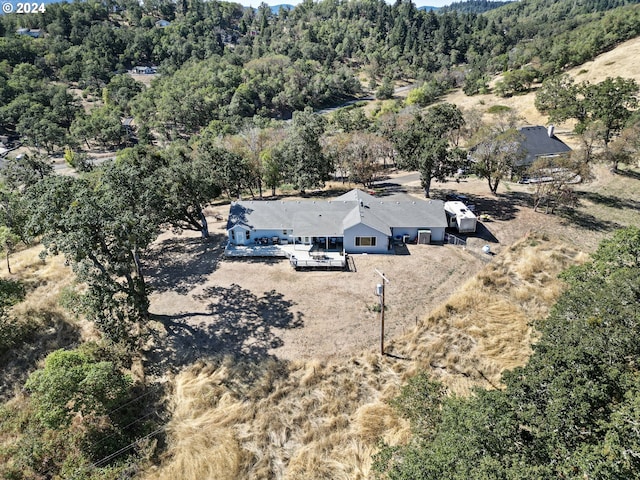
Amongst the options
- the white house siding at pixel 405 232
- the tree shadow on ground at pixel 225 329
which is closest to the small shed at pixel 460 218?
the white house siding at pixel 405 232

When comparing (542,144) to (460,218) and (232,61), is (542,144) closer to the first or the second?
(460,218)

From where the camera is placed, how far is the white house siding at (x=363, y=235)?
32.4 m

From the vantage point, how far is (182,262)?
3297cm

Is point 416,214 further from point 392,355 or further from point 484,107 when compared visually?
point 484,107

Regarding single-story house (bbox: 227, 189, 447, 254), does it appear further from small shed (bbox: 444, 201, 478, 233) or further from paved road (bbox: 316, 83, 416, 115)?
paved road (bbox: 316, 83, 416, 115)

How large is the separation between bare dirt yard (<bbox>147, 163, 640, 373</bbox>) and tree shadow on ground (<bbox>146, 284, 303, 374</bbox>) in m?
0.07

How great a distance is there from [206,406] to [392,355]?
1116 centimetres

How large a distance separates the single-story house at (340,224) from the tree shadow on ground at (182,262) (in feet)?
9.37

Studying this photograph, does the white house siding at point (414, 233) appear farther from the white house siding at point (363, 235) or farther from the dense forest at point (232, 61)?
the dense forest at point (232, 61)

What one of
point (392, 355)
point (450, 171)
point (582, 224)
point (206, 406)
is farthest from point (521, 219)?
point (206, 406)

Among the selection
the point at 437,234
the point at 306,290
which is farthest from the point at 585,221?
the point at 306,290

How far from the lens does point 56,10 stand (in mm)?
165750

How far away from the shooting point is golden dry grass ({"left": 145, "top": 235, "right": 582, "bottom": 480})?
17.0m

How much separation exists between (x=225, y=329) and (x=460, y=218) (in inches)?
951
